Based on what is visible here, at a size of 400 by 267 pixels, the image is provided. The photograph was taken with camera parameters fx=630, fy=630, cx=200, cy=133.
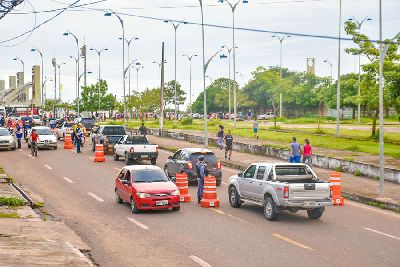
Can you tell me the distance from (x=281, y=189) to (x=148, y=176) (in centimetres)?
482

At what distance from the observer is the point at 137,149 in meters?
33.9

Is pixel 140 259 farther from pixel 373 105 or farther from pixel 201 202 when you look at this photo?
pixel 373 105

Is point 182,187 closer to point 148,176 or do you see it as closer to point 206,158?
point 148,176

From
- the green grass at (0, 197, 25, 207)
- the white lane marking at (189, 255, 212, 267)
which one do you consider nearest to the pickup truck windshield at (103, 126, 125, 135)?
the green grass at (0, 197, 25, 207)

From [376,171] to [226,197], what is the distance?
31.3 ft

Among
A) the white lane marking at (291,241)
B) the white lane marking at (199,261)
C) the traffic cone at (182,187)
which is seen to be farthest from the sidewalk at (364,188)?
the white lane marking at (199,261)

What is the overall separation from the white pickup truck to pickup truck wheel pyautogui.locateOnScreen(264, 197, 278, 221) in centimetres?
1620

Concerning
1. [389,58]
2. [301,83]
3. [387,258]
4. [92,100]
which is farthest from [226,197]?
[301,83]

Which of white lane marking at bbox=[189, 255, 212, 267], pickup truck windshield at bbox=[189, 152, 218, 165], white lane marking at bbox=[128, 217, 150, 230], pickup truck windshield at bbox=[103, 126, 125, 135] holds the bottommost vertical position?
white lane marking at bbox=[128, 217, 150, 230]

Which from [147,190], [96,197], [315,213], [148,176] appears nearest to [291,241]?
[315,213]

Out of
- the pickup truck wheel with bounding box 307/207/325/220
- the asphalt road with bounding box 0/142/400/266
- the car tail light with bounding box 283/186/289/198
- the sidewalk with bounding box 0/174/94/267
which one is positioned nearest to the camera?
the sidewalk with bounding box 0/174/94/267

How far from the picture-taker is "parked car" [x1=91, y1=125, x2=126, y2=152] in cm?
3956

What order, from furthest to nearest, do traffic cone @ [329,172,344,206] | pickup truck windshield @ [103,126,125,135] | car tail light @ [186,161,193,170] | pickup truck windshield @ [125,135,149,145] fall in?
pickup truck windshield @ [103,126,125,135], pickup truck windshield @ [125,135,149,145], car tail light @ [186,161,193,170], traffic cone @ [329,172,344,206]

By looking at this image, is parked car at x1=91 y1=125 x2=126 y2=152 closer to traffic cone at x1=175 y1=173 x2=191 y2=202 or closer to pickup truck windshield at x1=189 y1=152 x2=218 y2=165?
pickup truck windshield at x1=189 y1=152 x2=218 y2=165
